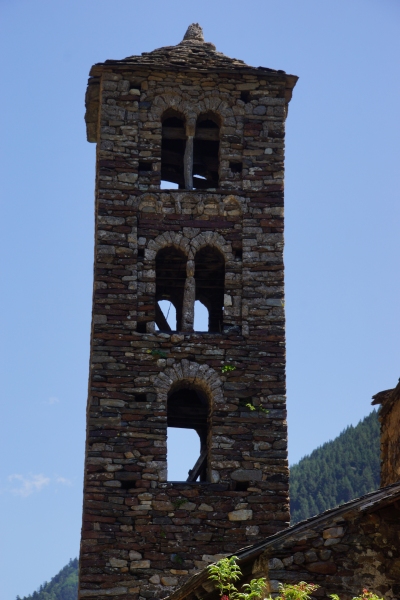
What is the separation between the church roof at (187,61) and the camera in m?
21.6

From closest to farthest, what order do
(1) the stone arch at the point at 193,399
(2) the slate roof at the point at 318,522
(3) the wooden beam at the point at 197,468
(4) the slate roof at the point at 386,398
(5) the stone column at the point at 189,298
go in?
(2) the slate roof at the point at 318,522
(4) the slate roof at the point at 386,398
(1) the stone arch at the point at 193,399
(3) the wooden beam at the point at 197,468
(5) the stone column at the point at 189,298

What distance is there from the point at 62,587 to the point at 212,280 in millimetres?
48464

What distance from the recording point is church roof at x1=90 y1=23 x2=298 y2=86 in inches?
850

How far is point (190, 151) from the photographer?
21641 mm

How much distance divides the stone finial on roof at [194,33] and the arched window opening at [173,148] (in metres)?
1.64

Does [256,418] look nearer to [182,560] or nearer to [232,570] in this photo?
[182,560]

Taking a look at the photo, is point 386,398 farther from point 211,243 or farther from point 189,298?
point 211,243

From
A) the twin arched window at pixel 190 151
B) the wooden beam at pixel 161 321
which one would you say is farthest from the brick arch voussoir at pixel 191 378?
the twin arched window at pixel 190 151

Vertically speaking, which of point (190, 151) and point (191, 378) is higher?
point (190, 151)

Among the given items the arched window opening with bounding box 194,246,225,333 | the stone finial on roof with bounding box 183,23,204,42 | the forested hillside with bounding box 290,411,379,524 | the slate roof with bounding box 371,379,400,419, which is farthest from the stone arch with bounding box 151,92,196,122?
the forested hillside with bounding box 290,411,379,524

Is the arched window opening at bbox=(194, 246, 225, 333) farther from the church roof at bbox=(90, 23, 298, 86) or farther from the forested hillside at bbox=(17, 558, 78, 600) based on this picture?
the forested hillside at bbox=(17, 558, 78, 600)

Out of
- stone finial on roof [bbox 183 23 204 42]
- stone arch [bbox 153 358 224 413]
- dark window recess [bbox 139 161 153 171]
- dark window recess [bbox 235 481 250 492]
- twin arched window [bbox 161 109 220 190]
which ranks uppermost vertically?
stone finial on roof [bbox 183 23 204 42]

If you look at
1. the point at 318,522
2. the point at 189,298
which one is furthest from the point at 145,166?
the point at 318,522

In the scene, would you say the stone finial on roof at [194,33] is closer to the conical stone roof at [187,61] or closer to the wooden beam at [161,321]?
the conical stone roof at [187,61]
